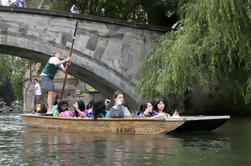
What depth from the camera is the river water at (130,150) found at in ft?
16.8

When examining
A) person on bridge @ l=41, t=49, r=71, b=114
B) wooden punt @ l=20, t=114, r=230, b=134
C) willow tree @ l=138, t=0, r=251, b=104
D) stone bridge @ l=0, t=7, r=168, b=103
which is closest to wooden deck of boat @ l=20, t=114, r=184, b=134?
wooden punt @ l=20, t=114, r=230, b=134

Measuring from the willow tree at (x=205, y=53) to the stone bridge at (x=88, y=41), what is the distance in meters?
1.84

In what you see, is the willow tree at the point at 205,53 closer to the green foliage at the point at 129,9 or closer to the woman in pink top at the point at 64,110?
the woman in pink top at the point at 64,110

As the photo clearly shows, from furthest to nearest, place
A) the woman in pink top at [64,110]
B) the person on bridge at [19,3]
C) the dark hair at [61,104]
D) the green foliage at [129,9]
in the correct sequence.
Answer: the green foliage at [129,9] → the person on bridge at [19,3] → the dark hair at [61,104] → the woman in pink top at [64,110]

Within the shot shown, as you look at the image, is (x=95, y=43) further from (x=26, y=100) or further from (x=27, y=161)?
(x=26, y=100)

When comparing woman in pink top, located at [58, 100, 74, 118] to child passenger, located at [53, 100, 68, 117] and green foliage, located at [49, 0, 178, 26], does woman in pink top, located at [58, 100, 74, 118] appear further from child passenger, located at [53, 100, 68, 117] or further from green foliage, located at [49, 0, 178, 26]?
green foliage, located at [49, 0, 178, 26]

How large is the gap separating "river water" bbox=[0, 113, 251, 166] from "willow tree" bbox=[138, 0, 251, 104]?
2.37 meters

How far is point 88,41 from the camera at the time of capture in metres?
14.3

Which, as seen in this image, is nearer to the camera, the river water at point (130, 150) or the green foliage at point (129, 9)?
the river water at point (130, 150)

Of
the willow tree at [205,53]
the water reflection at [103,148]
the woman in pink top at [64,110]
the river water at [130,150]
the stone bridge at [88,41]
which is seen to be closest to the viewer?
the river water at [130,150]

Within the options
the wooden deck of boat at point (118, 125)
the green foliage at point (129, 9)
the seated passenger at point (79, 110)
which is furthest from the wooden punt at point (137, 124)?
the green foliage at point (129, 9)

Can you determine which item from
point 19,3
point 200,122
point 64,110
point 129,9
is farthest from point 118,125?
point 129,9

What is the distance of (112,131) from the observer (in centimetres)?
862

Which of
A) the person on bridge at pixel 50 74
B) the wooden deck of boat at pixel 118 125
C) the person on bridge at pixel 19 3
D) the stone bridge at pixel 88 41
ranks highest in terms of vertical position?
the person on bridge at pixel 19 3
